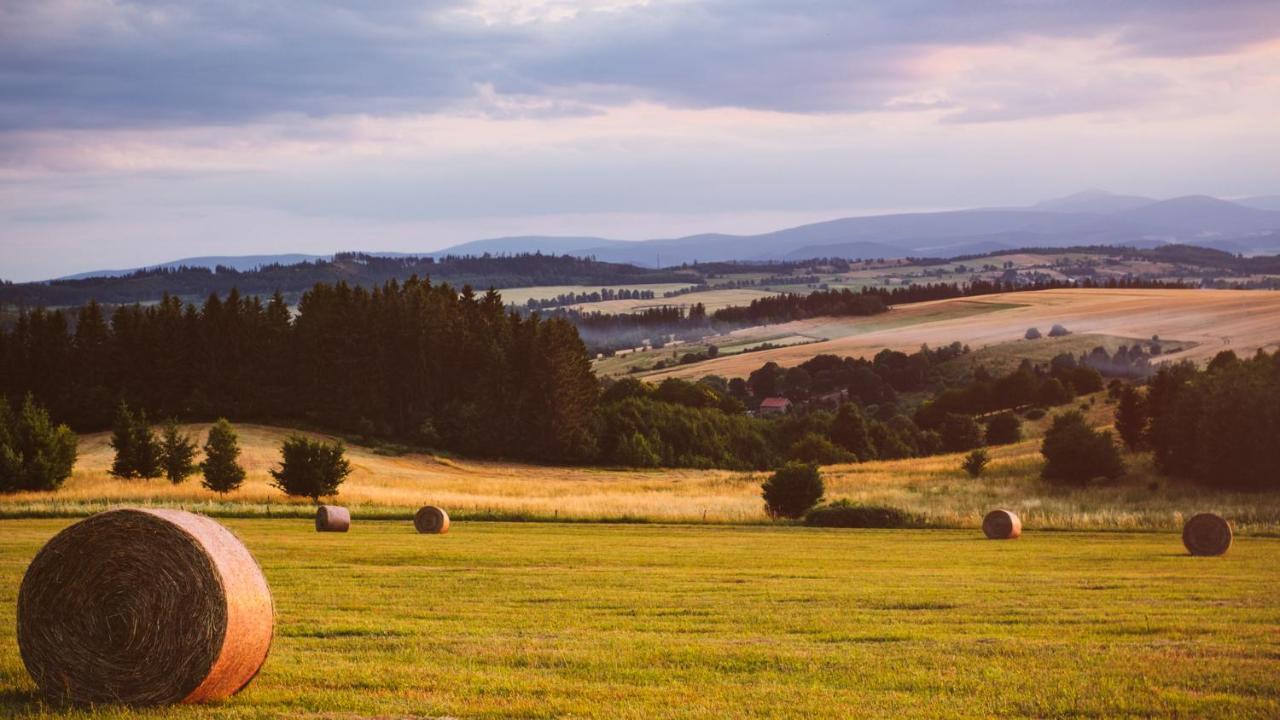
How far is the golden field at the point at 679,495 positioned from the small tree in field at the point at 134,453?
97cm

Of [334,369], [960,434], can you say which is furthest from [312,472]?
[960,434]

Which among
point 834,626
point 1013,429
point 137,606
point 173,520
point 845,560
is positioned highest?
point 173,520

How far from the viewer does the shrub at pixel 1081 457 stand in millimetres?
56656

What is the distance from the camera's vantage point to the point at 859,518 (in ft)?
134

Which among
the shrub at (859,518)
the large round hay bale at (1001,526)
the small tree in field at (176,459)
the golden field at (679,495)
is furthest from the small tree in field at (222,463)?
the large round hay bale at (1001,526)

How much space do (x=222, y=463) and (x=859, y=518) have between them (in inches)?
1005

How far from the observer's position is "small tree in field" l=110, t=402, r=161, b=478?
176 feet

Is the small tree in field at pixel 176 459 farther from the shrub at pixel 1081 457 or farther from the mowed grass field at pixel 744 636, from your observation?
the shrub at pixel 1081 457

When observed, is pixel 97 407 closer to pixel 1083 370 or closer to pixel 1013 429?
pixel 1013 429

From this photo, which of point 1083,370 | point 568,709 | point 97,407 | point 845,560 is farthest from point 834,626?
point 1083,370

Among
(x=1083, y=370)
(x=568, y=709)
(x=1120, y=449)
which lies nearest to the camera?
(x=568, y=709)

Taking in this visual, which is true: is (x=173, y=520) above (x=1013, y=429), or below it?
above

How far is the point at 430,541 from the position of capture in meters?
31.2

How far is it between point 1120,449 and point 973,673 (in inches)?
2202
